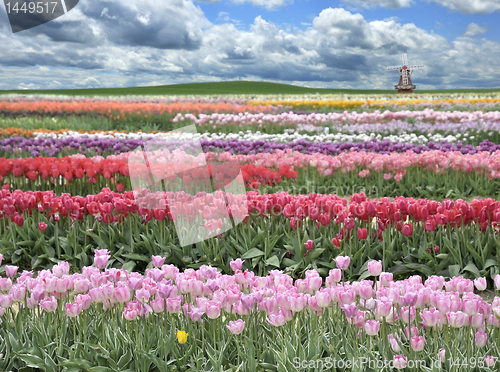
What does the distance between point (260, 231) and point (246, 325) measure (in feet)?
6.46

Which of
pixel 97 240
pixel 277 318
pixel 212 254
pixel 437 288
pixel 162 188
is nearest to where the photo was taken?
pixel 277 318

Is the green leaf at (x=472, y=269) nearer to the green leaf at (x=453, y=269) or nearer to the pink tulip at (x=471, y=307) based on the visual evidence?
the green leaf at (x=453, y=269)

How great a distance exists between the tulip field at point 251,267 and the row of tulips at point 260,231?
2 cm

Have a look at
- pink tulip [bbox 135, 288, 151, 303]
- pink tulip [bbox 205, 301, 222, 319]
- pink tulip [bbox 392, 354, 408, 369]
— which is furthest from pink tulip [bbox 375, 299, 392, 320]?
pink tulip [bbox 135, 288, 151, 303]

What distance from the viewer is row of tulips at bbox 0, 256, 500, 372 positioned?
7.28 feet

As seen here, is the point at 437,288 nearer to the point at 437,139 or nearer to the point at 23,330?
the point at 23,330

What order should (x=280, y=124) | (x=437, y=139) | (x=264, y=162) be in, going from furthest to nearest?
1. (x=280, y=124)
2. (x=437, y=139)
3. (x=264, y=162)

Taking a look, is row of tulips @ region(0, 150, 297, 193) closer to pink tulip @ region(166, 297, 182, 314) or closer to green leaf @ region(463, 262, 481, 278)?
green leaf @ region(463, 262, 481, 278)

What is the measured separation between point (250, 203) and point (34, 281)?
7.67ft

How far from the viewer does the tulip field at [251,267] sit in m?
2.30

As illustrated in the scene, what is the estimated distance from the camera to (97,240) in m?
4.66

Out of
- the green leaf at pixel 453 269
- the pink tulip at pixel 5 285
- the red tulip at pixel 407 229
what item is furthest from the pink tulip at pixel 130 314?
the green leaf at pixel 453 269

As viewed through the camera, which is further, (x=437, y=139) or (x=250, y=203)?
(x=437, y=139)

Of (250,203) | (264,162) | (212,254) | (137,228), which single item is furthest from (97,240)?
(264,162)
